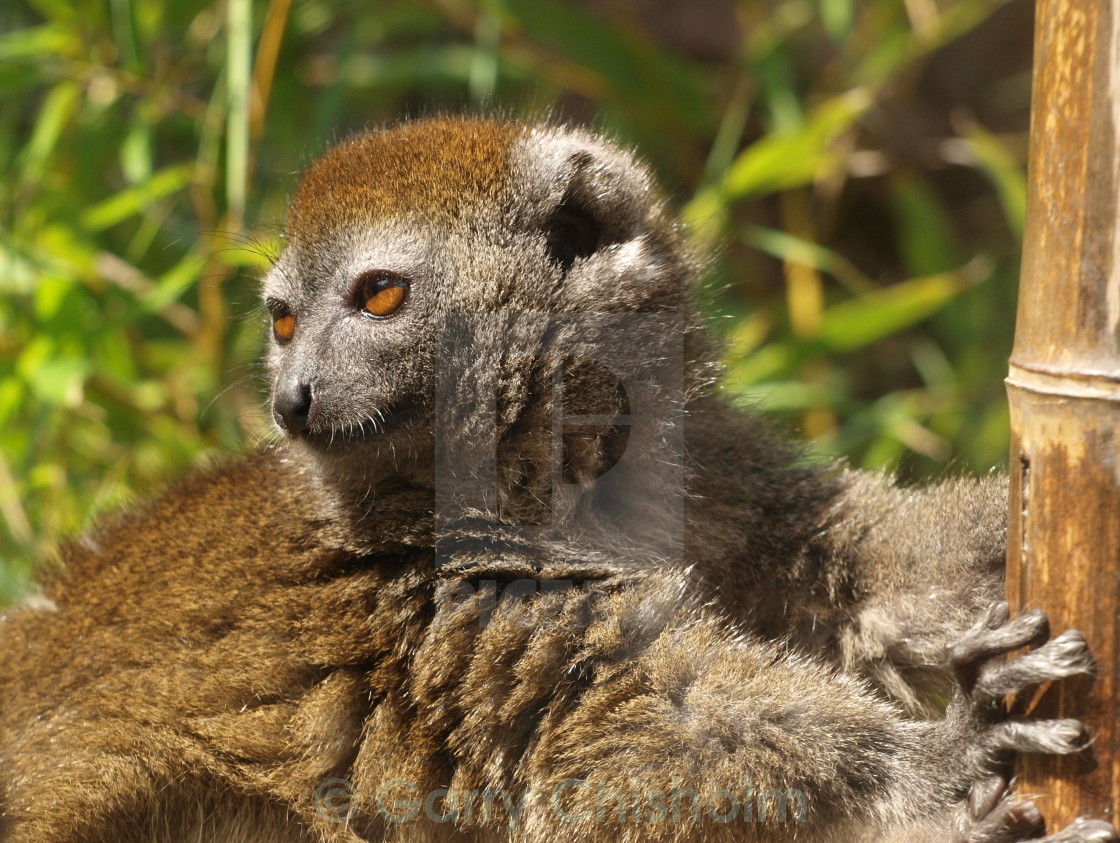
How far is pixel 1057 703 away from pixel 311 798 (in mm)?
1631

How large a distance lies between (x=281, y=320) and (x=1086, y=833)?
2.15 m

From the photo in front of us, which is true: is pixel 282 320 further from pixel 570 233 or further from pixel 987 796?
pixel 987 796

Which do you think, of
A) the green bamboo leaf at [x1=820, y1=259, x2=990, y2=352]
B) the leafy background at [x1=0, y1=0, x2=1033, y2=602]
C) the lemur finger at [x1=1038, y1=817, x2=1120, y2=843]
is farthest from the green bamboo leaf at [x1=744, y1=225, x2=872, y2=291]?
the lemur finger at [x1=1038, y1=817, x2=1120, y2=843]

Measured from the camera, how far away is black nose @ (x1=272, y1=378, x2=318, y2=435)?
9.43 ft

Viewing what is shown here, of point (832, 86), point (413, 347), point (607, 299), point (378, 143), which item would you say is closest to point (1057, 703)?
point (607, 299)

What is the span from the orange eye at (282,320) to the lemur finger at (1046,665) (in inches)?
70.8

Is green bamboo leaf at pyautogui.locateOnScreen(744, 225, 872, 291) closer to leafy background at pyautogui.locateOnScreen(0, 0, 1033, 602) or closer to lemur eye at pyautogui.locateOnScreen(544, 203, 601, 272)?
leafy background at pyautogui.locateOnScreen(0, 0, 1033, 602)

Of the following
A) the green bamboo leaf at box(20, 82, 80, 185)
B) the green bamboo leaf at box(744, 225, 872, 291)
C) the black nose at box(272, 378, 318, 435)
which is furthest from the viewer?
the green bamboo leaf at box(744, 225, 872, 291)

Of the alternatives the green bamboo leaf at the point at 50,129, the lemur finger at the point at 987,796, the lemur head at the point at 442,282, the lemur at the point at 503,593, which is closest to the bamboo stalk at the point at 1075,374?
the lemur finger at the point at 987,796

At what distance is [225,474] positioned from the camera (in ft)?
11.5

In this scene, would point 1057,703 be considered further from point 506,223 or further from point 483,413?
point 506,223

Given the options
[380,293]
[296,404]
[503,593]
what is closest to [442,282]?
[380,293]

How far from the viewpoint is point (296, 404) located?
2869 mm

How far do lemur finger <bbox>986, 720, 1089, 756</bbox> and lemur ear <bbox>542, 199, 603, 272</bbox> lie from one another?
1.44 metres
